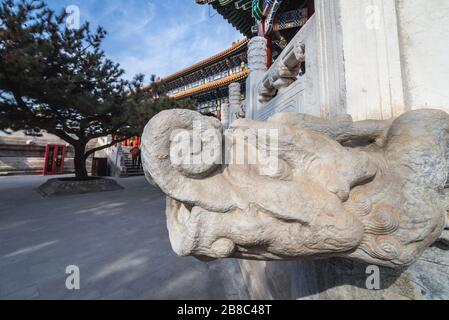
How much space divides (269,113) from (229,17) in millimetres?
3050

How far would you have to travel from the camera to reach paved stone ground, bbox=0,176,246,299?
4.96ft

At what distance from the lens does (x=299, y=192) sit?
Result: 525 mm

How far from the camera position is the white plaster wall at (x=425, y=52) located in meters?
0.93

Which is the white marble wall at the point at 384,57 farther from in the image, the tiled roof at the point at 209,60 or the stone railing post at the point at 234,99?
the tiled roof at the point at 209,60

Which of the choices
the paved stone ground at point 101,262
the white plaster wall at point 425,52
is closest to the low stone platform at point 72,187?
the paved stone ground at point 101,262

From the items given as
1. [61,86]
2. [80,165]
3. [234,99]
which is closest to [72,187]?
[80,165]

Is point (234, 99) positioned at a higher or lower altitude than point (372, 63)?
higher

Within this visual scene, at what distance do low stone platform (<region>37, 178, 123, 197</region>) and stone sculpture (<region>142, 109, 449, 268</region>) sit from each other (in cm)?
608

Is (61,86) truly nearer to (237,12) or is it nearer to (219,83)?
(237,12)

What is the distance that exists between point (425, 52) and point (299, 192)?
101 centimetres

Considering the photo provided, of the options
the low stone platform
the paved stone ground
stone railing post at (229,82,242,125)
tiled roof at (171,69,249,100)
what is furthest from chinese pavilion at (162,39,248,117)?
the paved stone ground

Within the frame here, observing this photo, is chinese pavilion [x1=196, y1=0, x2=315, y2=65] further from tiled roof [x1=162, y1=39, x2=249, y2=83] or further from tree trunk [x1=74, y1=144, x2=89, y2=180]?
tree trunk [x1=74, y1=144, x2=89, y2=180]

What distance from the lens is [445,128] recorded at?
0.69 m
